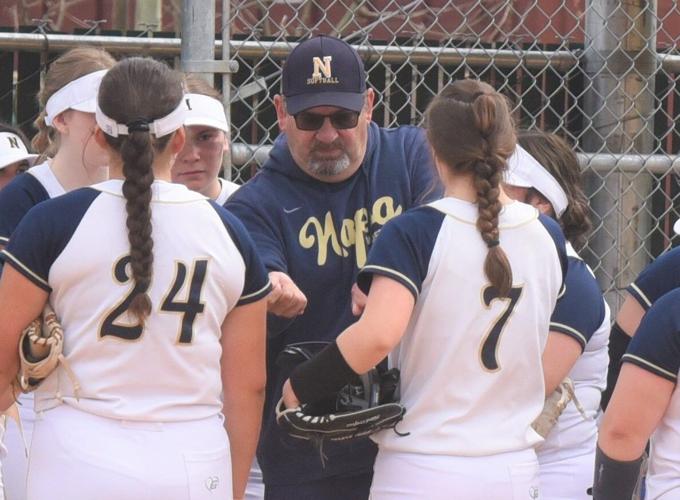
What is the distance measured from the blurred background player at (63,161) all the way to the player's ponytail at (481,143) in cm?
103

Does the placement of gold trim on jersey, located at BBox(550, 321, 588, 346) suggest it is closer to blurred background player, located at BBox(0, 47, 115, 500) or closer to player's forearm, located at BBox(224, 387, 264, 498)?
player's forearm, located at BBox(224, 387, 264, 498)

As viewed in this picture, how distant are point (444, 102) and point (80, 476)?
4.11ft

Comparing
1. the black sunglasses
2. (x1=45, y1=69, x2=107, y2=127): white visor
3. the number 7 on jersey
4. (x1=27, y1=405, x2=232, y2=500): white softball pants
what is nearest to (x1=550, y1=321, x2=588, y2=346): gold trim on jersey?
the number 7 on jersey

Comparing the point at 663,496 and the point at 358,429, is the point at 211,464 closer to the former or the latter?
the point at 358,429

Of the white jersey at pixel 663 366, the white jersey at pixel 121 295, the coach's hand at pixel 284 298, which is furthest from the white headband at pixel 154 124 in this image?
the white jersey at pixel 663 366

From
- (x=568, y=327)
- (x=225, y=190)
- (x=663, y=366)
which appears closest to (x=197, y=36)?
(x=225, y=190)

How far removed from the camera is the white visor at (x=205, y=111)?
4051 millimetres

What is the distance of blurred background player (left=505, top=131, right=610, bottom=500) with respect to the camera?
11.5 feet

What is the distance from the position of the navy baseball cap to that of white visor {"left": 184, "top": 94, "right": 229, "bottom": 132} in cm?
43

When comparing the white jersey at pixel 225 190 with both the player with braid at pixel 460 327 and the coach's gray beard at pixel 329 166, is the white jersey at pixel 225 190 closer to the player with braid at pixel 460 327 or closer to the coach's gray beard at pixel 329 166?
the coach's gray beard at pixel 329 166

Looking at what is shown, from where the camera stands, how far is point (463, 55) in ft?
15.6

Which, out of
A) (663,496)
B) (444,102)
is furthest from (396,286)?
(663,496)

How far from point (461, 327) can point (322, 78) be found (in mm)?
924

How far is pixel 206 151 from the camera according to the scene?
4191 millimetres
